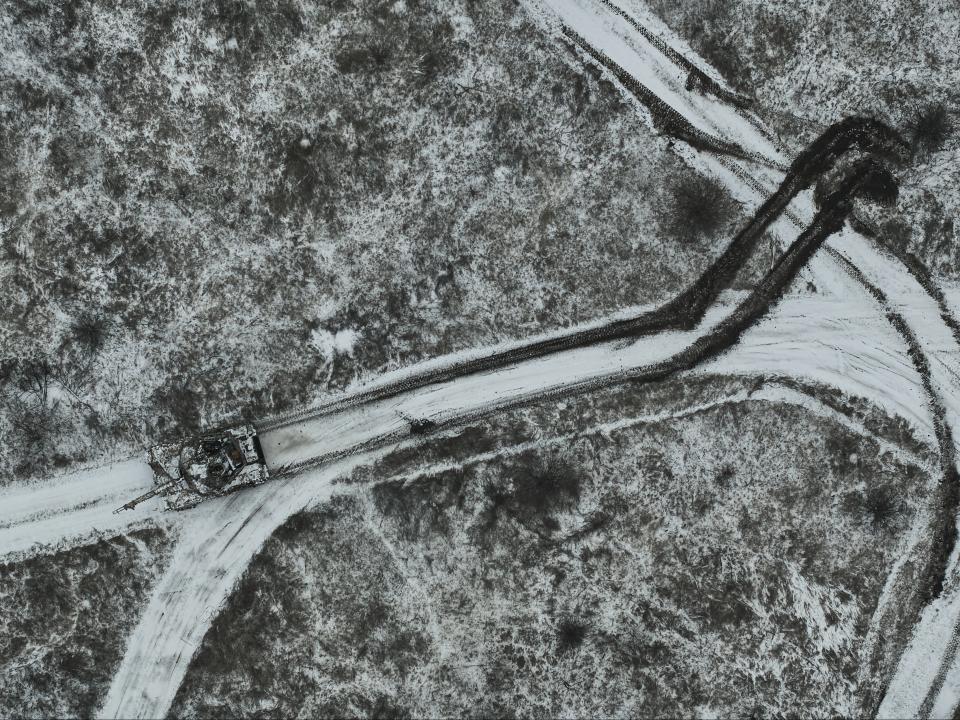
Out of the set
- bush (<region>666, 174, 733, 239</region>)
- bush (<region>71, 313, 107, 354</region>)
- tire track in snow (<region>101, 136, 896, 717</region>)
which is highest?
bush (<region>71, 313, 107, 354</region>)

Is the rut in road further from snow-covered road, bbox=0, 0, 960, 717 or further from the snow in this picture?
the snow

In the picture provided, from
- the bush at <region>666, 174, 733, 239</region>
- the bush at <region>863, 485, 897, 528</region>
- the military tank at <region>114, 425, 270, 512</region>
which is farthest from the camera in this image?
the bush at <region>666, 174, 733, 239</region>

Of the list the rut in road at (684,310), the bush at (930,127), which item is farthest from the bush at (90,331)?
the bush at (930,127)

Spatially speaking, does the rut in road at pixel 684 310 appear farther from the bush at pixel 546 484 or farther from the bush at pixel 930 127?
the bush at pixel 546 484

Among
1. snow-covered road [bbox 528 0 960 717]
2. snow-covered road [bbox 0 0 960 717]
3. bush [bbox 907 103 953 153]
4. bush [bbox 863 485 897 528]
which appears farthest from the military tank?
bush [bbox 907 103 953 153]

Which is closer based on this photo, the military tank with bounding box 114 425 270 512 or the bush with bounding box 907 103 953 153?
the military tank with bounding box 114 425 270 512

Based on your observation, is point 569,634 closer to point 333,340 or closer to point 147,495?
point 333,340

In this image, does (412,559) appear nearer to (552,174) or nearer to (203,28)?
(552,174)
